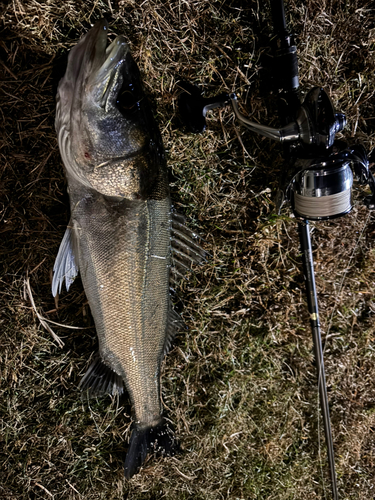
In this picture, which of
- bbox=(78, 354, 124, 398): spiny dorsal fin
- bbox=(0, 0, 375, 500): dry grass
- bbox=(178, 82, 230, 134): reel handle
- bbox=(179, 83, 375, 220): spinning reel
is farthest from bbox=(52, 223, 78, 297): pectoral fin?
bbox=(179, 83, 375, 220): spinning reel

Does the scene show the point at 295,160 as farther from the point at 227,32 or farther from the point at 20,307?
the point at 20,307

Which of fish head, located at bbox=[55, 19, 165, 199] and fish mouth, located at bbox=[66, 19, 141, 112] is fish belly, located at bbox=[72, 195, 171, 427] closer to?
fish head, located at bbox=[55, 19, 165, 199]

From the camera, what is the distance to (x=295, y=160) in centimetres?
169

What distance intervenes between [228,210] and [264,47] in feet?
3.20

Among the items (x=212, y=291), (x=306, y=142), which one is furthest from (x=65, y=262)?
(x=306, y=142)

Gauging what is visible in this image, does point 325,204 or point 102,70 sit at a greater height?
point 102,70

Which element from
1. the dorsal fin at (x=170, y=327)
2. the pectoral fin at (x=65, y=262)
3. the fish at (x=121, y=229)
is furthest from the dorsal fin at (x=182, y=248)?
the pectoral fin at (x=65, y=262)

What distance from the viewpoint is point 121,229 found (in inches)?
64.9

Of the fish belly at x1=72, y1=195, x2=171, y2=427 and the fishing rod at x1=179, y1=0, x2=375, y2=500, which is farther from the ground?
the fishing rod at x1=179, y1=0, x2=375, y2=500

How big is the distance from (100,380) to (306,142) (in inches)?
64.2

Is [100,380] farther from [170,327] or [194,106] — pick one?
[194,106]

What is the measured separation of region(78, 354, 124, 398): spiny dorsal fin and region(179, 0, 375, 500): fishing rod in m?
1.31

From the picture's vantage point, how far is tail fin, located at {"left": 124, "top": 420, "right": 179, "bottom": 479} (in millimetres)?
1991

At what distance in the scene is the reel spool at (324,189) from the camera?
1620 mm
